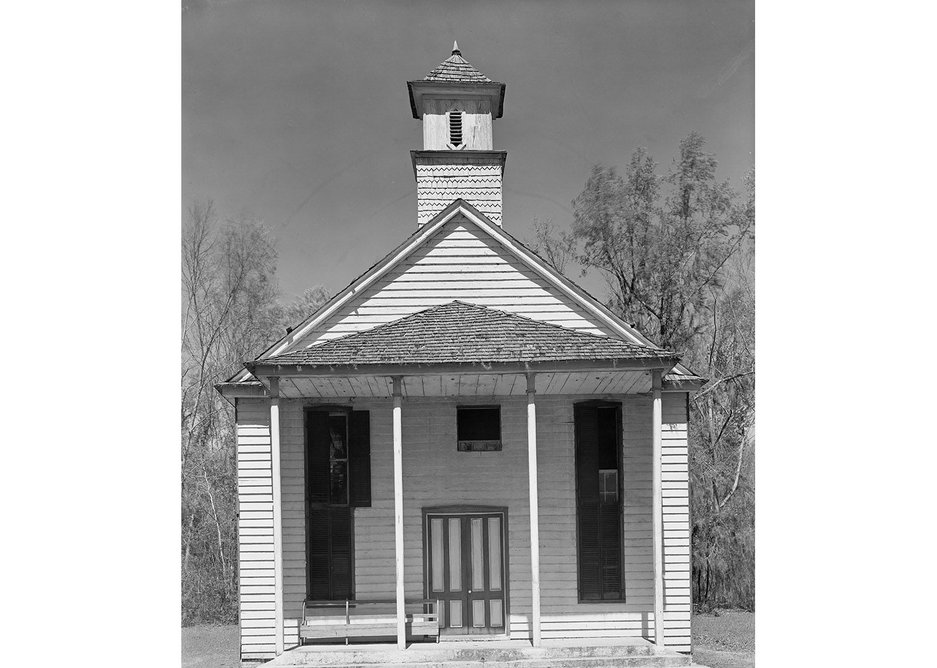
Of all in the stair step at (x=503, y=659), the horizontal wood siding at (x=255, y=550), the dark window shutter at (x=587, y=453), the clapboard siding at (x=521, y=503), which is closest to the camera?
the stair step at (x=503, y=659)

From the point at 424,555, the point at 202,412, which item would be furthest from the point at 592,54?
the point at 202,412

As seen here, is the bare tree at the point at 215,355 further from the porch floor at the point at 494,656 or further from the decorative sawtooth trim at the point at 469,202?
the porch floor at the point at 494,656

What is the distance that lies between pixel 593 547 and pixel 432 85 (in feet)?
30.1

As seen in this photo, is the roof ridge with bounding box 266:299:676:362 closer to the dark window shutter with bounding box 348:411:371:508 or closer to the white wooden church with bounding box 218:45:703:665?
the white wooden church with bounding box 218:45:703:665

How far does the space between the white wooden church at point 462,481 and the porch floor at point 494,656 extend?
0.95 m

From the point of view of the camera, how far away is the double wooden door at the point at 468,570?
42.6ft

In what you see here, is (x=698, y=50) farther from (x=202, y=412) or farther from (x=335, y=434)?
(x=202, y=412)

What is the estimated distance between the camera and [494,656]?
1103cm

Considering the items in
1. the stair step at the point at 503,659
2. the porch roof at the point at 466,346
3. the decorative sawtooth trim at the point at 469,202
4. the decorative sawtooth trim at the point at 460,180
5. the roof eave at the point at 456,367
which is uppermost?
the decorative sawtooth trim at the point at 460,180

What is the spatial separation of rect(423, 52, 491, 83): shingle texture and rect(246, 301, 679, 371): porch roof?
18.0 ft

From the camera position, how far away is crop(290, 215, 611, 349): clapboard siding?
509 inches

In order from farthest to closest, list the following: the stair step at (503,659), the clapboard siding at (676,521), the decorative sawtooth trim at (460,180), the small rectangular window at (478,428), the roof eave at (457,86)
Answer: the roof eave at (457,86) < the decorative sawtooth trim at (460,180) < the small rectangular window at (478,428) < the clapboard siding at (676,521) < the stair step at (503,659)

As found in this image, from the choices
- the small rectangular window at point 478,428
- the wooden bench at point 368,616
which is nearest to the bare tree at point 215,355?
the wooden bench at point 368,616

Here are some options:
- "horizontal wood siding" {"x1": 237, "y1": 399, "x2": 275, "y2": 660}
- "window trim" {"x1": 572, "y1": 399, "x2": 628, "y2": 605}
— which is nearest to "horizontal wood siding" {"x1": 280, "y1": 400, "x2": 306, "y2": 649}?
"horizontal wood siding" {"x1": 237, "y1": 399, "x2": 275, "y2": 660}
